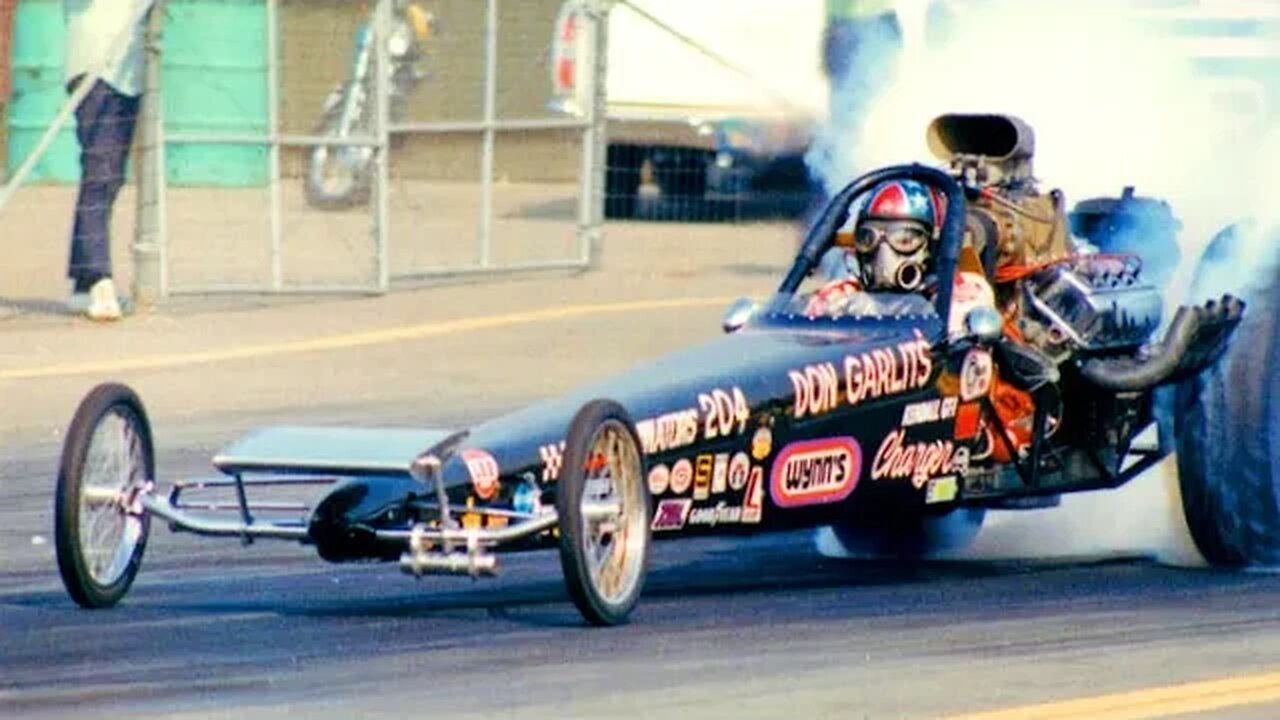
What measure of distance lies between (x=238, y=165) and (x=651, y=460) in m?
10.2

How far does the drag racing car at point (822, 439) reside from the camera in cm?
964

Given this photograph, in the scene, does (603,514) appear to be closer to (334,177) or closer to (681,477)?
(681,477)

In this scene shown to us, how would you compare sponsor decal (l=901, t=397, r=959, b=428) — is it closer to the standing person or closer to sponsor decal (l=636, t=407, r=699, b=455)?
sponsor decal (l=636, t=407, r=699, b=455)

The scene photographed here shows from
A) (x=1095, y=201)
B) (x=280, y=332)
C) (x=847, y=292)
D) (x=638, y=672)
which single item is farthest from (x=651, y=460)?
(x=280, y=332)

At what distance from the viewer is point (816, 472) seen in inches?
413

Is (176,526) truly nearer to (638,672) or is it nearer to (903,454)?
(638,672)

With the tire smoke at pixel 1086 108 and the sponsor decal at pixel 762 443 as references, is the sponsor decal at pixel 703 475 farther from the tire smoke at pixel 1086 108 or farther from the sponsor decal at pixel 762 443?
the tire smoke at pixel 1086 108

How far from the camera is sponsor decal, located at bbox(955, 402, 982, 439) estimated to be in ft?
36.5

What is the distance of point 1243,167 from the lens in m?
14.0

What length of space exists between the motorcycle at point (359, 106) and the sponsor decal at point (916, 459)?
934 cm

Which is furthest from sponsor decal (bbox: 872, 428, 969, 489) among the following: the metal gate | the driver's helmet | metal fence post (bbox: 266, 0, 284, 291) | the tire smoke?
metal fence post (bbox: 266, 0, 284, 291)

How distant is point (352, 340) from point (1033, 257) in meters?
7.36

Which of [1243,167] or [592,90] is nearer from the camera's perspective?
[1243,167]

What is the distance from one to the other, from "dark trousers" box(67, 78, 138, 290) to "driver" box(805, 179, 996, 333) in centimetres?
802
